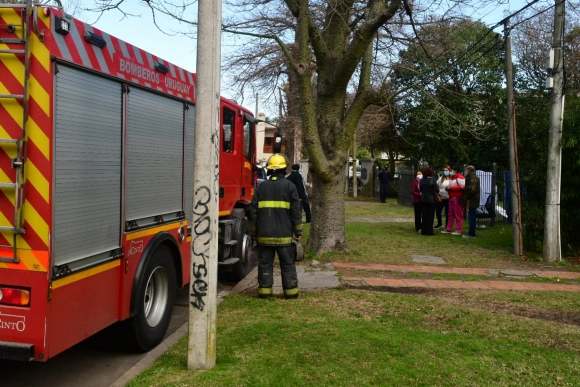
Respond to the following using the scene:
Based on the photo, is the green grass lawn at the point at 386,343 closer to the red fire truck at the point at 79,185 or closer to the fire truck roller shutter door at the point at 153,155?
the red fire truck at the point at 79,185

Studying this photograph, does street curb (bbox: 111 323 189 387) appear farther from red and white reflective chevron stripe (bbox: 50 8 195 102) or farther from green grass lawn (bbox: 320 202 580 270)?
green grass lawn (bbox: 320 202 580 270)

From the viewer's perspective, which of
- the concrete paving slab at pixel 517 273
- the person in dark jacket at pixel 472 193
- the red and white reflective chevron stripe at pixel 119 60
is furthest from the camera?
the person in dark jacket at pixel 472 193

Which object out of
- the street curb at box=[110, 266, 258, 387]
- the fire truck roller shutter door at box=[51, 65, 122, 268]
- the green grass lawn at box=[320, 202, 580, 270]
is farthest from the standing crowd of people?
the fire truck roller shutter door at box=[51, 65, 122, 268]

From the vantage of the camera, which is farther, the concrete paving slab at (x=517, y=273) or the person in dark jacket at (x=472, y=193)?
the person in dark jacket at (x=472, y=193)

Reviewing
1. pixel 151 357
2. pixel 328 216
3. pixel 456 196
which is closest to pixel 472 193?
pixel 456 196

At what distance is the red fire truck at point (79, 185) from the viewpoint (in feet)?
13.7

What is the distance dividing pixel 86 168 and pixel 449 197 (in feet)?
40.2

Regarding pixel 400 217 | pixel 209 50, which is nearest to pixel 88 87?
pixel 209 50

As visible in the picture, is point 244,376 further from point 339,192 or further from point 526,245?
point 526,245

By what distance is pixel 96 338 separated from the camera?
6.23m

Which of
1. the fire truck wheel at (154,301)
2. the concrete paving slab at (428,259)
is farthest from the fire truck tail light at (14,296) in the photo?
the concrete paving slab at (428,259)

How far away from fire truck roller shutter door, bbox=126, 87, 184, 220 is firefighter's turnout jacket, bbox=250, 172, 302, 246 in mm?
1430

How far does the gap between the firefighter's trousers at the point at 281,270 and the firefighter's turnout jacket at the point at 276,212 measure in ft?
0.44

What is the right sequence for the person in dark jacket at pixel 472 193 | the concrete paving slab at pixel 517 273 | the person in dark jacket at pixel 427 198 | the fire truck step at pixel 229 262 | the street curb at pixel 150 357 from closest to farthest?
the street curb at pixel 150 357 → the fire truck step at pixel 229 262 → the concrete paving slab at pixel 517 273 → the person in dark jacket at pixel 472 193 → the person in dark jacket at pixel 427 198
